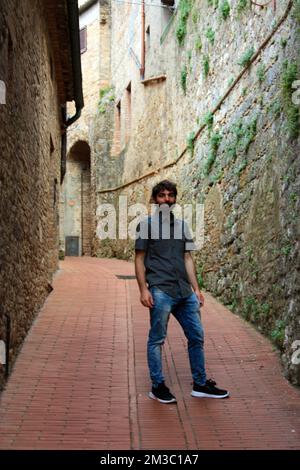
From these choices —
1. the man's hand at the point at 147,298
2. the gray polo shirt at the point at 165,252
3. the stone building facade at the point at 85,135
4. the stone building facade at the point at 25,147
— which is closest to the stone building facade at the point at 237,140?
the gray polo shirt at the point at 165,252

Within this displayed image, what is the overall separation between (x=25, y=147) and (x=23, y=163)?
0.24 meters

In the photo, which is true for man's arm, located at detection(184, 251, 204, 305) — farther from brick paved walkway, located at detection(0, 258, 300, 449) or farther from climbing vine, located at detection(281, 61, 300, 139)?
climbing vine, located at detection(281, 61, 300, 139)

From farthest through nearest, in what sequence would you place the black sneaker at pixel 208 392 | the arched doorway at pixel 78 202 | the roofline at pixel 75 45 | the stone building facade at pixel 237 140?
the arched doorway at pixel 78 202
the roofline at pixel 75 45
the stone building facade at pixel 237 140
the black sneaker at pixel 208 392

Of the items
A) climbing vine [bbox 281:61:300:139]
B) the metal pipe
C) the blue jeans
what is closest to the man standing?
the blue jeans

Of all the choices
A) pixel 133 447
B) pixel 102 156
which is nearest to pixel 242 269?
pixel 133 447

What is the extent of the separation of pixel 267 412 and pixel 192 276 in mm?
1245

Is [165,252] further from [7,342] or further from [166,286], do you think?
[7,342]

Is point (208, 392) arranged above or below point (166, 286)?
below

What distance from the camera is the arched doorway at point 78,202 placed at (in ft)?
79.3

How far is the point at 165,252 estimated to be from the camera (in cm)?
484

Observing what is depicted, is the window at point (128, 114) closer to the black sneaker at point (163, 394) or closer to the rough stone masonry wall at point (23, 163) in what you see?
the rough stone masonry wall at point (23, 163)

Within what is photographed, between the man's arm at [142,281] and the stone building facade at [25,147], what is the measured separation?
1.17 meters

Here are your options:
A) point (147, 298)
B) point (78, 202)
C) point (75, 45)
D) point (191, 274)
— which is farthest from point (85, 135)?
point (147, 298)

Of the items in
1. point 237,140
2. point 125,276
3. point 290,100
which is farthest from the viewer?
point 125,276
